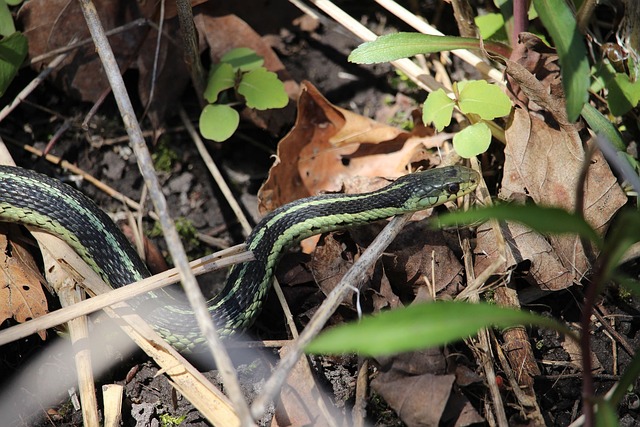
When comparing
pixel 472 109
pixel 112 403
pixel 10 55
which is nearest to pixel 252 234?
pixel 112 403

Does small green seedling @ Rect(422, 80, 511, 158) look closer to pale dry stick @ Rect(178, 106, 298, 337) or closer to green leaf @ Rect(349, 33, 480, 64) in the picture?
green leaf @ Rect(349, 33, 480, 64)

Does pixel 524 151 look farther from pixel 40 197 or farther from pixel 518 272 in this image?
pixel 40 197

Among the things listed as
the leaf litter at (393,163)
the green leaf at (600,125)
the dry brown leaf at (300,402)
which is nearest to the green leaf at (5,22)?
the leaf litter at (393,163)

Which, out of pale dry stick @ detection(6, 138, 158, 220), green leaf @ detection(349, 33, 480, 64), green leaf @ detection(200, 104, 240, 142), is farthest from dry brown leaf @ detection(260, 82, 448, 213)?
pale dry stick @ detection(6, 138, 158, 220)

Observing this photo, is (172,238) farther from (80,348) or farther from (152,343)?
(80,348)

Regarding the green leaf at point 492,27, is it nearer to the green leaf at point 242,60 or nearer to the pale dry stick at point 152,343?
the green leaf at point 242,60
